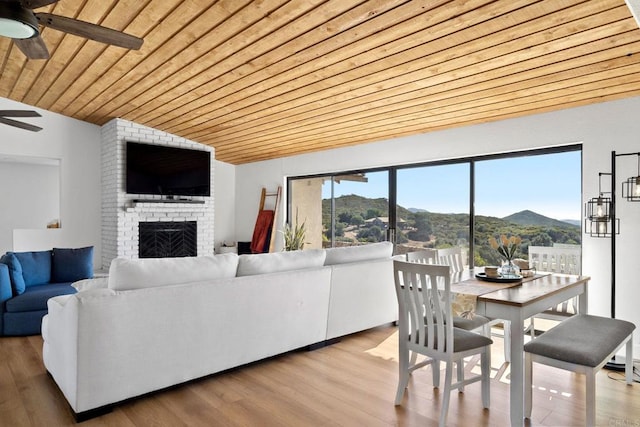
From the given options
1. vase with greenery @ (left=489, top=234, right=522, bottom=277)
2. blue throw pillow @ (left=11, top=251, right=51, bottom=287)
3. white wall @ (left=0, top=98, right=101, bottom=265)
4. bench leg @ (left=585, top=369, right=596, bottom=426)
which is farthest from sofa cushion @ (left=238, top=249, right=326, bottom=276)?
white wall @ (left=0, top=98, right=101, bottom=265)

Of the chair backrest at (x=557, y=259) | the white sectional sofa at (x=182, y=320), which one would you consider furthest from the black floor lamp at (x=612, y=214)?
the white sectional sofa at (x=182, y=320)

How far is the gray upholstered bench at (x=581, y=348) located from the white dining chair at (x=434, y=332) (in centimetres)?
27

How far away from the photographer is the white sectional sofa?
245cm

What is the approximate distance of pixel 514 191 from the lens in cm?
464

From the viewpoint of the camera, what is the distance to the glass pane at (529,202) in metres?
4.20

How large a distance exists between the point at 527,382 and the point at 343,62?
2813mm

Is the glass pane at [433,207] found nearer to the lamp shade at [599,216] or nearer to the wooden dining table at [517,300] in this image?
the lamp shade at [599,216]

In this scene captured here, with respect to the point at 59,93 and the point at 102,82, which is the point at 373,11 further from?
the point at 59,93

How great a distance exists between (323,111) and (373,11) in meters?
2.14

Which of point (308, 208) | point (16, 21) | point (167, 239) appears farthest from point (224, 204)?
point (16, 21)

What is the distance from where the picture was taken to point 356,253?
4.04 meters

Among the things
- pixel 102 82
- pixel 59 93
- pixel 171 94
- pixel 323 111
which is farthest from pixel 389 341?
pixel 59 93

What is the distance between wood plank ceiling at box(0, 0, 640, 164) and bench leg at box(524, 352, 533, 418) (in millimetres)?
2158

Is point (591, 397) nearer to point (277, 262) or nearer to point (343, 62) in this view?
point (277, 262)
